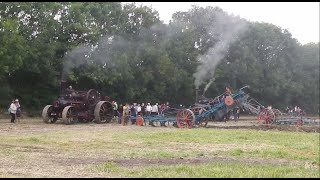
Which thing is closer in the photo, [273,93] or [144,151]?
[144,151]

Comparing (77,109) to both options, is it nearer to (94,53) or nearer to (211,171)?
(94,53)

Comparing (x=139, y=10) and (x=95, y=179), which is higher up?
(x=139, y=10)

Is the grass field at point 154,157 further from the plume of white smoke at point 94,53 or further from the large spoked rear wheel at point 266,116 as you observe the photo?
the plume of white smoke at point 94,53

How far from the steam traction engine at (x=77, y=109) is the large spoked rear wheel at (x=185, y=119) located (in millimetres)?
4845

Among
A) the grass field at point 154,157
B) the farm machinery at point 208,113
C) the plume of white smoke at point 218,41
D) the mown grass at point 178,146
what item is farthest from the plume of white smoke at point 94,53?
the grass field at point 154,157

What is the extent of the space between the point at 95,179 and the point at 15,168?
78.3 inches

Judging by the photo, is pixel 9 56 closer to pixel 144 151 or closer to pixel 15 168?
pixel 144 151

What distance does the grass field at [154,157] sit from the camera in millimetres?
8438

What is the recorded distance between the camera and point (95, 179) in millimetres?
7656

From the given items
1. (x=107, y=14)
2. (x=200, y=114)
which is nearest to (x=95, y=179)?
(x=200, y=114)

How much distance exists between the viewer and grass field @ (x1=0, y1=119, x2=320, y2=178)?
8438 millimetres

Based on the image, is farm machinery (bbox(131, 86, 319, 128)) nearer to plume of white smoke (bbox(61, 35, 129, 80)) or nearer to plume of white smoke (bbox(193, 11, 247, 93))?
plume of white smoke (bbox(61, 35, 129, 80))

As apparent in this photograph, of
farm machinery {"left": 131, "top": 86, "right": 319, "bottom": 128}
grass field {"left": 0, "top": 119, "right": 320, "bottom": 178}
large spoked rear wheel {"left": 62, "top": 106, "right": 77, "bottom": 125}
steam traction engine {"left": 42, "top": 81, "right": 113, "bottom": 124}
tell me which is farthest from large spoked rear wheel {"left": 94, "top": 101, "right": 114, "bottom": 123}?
grass field {"left": 0, "top": 119, "right": 320, "bottom": 178}

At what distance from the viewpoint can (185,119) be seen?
23969 millimetres
